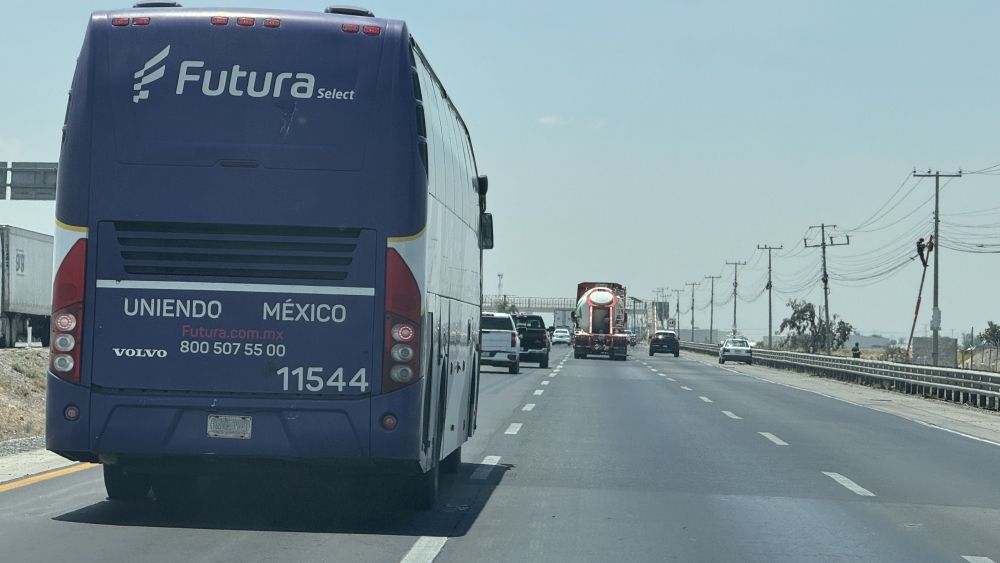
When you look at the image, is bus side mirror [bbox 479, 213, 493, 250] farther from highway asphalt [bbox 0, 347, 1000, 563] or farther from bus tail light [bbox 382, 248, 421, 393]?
bus tail light [bbox 382, 248, 421, 393]

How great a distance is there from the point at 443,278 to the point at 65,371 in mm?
2930

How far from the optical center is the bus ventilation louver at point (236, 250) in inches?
352

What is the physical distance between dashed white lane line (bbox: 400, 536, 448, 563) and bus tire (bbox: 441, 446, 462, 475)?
12.8 ft

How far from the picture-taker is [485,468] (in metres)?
14.0

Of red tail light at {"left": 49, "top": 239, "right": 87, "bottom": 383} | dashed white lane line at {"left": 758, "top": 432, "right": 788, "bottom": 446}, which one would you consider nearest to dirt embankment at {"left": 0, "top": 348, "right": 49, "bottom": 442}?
dashed white lane line at {"left": 758, "top": 432, "right": 788, "bottom": 446}

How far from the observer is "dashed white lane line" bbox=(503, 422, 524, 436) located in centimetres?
1895

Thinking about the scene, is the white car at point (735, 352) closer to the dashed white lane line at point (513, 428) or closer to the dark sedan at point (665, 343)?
the dark sedan at point (665, 343)

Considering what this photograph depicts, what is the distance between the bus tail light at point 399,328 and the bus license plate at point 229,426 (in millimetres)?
973

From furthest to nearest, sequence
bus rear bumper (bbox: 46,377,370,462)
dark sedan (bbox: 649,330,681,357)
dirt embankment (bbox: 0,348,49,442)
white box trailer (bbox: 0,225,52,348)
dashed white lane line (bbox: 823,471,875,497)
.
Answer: dark sedan (bbox: 649,330,681,357) → white box trailer (bbox: 0,225,52,348) → dirt embankment (bbox: 0,348,49,442) → dashed white lane line (bbox: 823,471,875,497) → bus rear bumper (bbox: 46,377,370,462)

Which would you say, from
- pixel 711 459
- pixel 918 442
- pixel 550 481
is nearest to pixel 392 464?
pixel 550 481

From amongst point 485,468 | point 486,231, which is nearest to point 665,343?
point 486,231

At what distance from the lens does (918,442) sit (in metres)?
19.6

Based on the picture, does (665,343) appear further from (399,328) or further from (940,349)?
(399,328)

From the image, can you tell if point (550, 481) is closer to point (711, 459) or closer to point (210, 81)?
point (711, 459)
